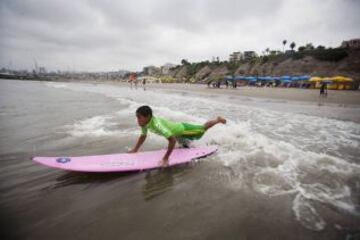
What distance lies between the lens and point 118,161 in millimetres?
3992

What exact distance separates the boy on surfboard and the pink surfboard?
0.28m

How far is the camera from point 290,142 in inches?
232

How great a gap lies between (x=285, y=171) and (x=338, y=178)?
909 mm

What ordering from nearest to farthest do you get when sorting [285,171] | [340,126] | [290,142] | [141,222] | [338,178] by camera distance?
[141,222] < [338,178] < [285,171] < [290,142] < [340,126]

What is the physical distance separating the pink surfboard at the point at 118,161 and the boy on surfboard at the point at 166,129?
275 millimetres

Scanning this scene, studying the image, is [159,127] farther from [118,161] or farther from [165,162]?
[118,161]

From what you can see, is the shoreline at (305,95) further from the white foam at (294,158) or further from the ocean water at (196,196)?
the ocean water at (196,196)

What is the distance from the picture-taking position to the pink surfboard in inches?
142

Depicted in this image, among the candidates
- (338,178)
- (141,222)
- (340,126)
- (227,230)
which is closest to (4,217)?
(141,222)

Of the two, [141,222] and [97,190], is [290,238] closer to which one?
[141,222]

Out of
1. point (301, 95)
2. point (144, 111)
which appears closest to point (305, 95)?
point (301, 95)

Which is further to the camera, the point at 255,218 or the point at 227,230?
the point at 255,218

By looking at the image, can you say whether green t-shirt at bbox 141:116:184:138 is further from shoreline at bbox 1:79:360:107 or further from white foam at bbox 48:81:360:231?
shoreline at bbox 1:79:360:107

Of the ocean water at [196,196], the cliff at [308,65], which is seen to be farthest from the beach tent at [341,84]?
the ocean water at [196,196]
